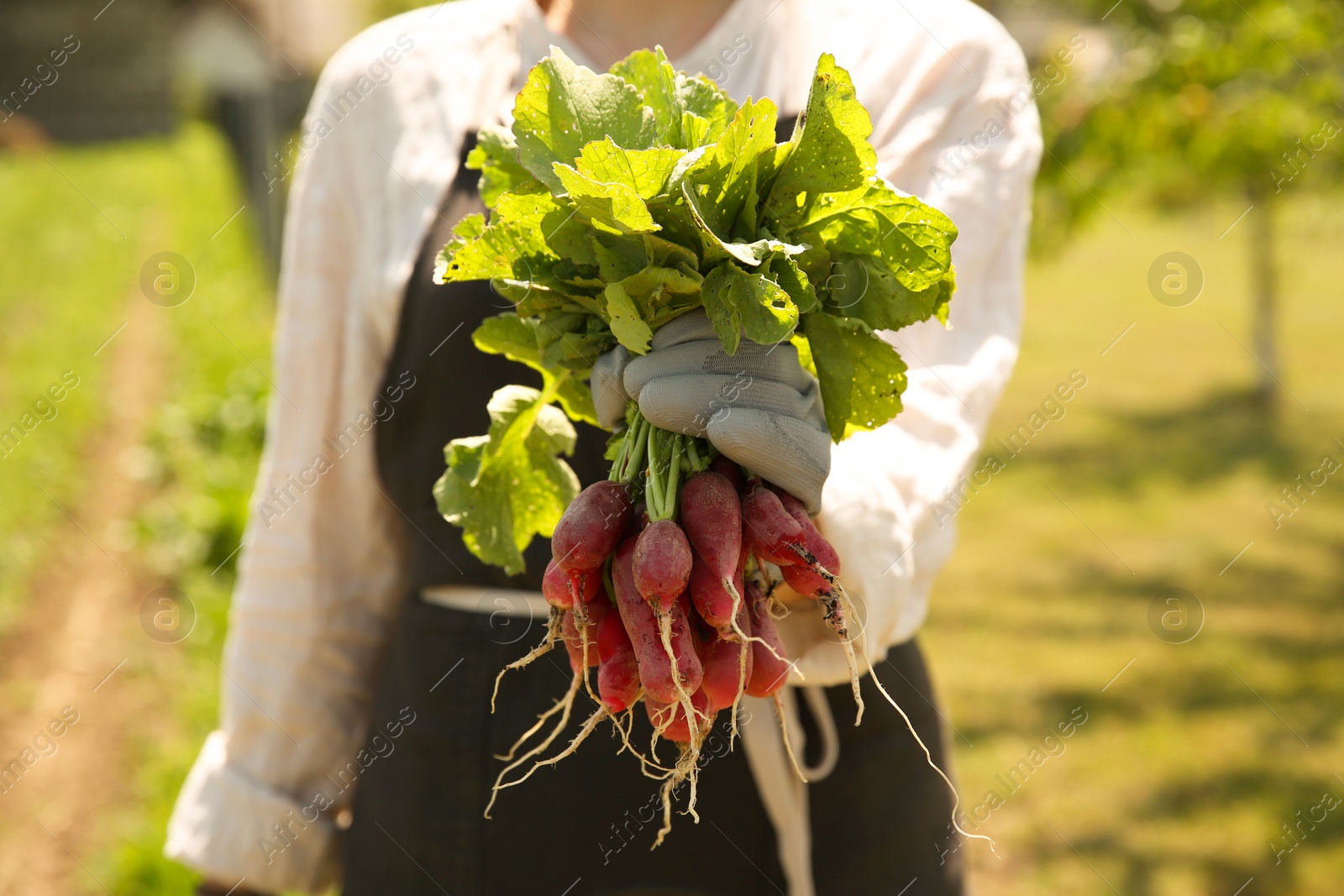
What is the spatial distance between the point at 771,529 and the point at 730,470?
0.32ft

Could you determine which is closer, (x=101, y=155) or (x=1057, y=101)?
(x=1057, y=101)

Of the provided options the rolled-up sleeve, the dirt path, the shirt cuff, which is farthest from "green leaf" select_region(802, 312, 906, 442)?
the dirt path

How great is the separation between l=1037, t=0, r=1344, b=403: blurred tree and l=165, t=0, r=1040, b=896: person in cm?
272

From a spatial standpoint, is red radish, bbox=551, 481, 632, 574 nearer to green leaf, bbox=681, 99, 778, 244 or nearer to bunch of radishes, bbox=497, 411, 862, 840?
bunch of radishes, bbox=497, 411, 862, 840

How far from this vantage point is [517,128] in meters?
1.16

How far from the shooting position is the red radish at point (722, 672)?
44.6 inches

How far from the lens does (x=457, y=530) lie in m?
1.65

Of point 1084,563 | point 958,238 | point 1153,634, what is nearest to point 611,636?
point 958,238

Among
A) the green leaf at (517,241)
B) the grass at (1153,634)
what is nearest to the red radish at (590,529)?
the green leaf at (517,241)

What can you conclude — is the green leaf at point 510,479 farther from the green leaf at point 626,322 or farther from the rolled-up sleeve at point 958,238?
the rolled-up sleeve at point 958,238

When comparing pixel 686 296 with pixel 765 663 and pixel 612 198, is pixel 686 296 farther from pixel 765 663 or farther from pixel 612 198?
pixel 765 663

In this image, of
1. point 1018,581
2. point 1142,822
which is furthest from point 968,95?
point 1018,581

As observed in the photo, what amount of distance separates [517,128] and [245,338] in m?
7.83

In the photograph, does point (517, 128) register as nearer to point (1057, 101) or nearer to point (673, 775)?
point (673, 775)
